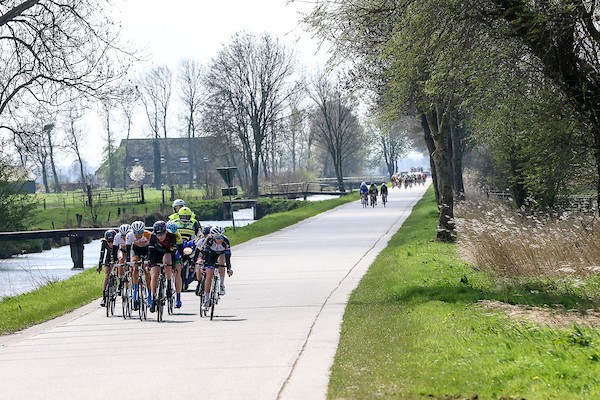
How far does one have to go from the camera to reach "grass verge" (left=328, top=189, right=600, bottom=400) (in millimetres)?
9672

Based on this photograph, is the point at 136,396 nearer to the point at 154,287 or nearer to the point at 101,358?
the point at 101,358

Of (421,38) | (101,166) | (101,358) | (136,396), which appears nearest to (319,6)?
(421,38)

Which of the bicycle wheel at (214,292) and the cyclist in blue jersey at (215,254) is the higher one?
the cyclist in blue jersey at (215,254)

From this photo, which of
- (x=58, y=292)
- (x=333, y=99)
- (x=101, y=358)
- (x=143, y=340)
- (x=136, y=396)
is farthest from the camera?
(x=333, y=99)

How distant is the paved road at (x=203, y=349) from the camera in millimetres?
10734

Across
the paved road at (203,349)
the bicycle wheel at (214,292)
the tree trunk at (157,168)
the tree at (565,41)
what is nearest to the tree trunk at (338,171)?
the tree trunk at (157,168)

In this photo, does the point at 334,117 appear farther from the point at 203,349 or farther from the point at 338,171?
the point at 203,349

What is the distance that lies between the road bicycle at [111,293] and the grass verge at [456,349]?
13.5ft

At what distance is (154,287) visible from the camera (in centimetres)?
1783

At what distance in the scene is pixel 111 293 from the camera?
18.8 meters

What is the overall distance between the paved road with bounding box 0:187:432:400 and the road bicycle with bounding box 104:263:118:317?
0.31 metres

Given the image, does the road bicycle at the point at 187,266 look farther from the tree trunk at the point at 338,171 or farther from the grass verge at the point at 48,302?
the tree trunk at the point at 338,171

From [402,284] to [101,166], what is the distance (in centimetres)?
14612

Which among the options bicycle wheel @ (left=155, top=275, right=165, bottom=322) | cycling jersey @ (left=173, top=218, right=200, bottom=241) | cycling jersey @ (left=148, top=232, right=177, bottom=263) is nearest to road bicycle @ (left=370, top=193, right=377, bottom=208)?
cycling jersey @ (left=173, top=218, right=200, bottom=241)
